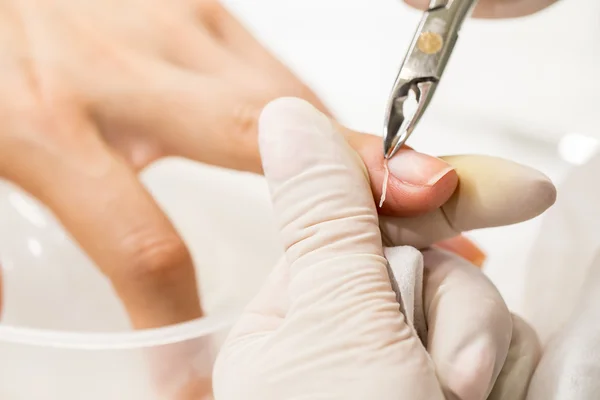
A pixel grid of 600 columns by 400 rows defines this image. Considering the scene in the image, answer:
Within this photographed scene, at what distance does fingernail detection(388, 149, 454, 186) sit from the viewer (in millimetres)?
304

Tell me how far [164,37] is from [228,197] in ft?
0.60

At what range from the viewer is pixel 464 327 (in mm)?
286

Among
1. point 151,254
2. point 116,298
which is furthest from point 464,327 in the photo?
point 116,298

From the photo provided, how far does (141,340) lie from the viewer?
0.46m

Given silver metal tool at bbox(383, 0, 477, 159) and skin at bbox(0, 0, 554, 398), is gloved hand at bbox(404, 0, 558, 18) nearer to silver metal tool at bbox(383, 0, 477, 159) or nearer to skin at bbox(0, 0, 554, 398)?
skin at bbox(0, 0, 554, 398)

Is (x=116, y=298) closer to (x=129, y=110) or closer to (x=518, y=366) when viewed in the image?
(x=129, y=110)

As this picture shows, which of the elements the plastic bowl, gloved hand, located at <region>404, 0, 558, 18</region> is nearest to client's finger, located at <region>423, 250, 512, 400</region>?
the plastic bowl

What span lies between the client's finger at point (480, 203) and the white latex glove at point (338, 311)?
0.02 meters

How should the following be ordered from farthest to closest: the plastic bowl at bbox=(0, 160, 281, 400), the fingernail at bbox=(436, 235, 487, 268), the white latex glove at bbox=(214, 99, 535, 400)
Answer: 1. the fingernail at bbox=(436, 235, 487, 268)
2. the plastic bowl at bbox=(0, 160, 281, 400)
3. the white latex glove at bbox=(214, 99, 535, 400)

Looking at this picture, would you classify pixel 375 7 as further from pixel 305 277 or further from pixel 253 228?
pixel 305 277

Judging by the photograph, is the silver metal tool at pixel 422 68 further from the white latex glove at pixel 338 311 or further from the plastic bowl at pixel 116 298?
the plastic bowl at pixel 116 298

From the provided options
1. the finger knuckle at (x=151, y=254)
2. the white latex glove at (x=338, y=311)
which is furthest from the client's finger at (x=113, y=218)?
the white latex glove at (x=338, y=311)

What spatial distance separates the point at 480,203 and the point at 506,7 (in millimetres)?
306

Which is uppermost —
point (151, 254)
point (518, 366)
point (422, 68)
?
point (422, 68)
